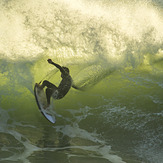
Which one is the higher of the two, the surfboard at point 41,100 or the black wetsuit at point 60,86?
the black wetsuit at point 60,86

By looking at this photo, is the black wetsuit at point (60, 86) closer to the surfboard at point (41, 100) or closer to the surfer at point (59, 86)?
the surfer at point (59, 86)

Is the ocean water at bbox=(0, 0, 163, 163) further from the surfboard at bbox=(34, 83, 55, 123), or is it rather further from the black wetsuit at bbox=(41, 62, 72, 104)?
the black wetsuit at bbox=(41, 62, 72, 104)

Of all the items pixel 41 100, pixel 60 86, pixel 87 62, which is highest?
pixel 87 62

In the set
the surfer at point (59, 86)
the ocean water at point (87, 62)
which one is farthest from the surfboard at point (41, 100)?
the ocean water at point (87, 62)

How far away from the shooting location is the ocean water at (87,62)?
629cm

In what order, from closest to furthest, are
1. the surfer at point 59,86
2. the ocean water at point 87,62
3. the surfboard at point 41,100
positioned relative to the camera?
1. the surfboard at point 41,100
2. the surfer at point 59,86
3. the ocean water at point 87,62

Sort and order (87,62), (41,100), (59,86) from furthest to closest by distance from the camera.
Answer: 1. (87,62)
2. (59,86)
3. (41,100)

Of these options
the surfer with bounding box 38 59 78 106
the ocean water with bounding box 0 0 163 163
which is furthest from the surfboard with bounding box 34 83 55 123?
the ocean water with bounding box 0 0 163 163

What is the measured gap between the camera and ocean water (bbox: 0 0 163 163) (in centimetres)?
629

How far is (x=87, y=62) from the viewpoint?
7.65 meters

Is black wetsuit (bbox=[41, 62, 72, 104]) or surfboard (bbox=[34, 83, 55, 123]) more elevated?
black wetsuit (bbox=[41, 62, 72, 104])

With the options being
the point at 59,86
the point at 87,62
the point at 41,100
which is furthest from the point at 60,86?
the point at 87,62

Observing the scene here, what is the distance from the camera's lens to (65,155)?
435 cm

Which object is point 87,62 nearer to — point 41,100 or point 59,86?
point 59,86
